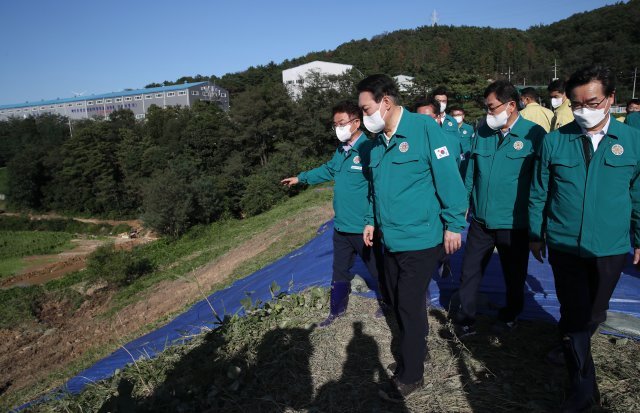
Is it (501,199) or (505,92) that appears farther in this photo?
(505,92)

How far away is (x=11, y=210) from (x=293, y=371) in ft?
186

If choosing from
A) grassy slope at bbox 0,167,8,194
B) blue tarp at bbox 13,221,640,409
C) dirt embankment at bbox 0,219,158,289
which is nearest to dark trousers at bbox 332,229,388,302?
blue tarp at bbox 13,221,640,409

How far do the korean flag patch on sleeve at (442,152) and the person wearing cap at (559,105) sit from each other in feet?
8.56

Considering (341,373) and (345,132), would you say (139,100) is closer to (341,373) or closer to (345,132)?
(345,132)

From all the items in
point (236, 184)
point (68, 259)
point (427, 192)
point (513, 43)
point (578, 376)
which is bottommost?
point (68, 259)

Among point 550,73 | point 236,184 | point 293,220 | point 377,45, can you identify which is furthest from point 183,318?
point 377,45

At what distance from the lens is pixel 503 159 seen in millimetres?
2770

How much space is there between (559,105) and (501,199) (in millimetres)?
2436

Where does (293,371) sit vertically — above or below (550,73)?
below

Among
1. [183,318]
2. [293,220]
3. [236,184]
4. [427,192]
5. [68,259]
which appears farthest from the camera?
[236,184]

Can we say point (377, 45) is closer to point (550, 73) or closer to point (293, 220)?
point (550, 73)

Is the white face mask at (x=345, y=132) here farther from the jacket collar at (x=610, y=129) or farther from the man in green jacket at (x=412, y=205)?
the jacket collar at (x=610, y=129)

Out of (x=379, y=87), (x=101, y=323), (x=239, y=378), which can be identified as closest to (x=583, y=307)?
(x=379, y=87)

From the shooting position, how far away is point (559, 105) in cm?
444
